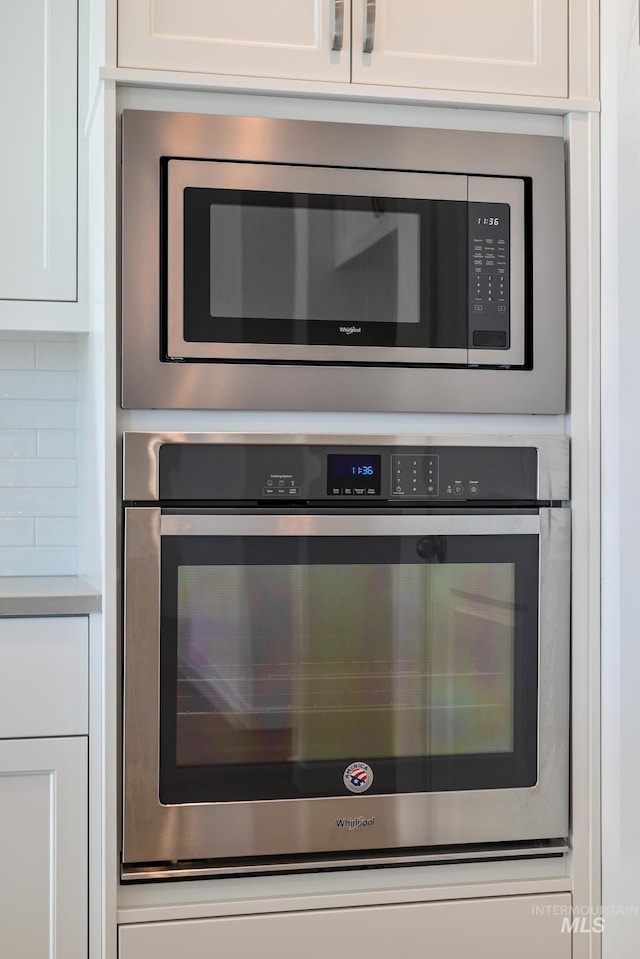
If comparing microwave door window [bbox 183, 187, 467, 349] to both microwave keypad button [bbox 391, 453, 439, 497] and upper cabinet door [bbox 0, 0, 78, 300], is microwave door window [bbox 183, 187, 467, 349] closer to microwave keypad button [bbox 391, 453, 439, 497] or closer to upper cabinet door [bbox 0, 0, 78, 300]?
microwave keypad button [bbox 391, 453, 439, 497]

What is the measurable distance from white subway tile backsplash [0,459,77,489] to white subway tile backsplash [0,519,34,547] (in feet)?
0.26

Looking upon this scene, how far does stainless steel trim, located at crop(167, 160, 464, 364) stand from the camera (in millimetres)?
1446

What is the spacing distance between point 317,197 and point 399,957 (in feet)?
3.96

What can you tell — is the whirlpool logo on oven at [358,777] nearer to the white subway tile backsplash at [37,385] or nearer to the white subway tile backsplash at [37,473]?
the white subway tile backsplash at [37,473]

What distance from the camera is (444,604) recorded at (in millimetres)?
1526

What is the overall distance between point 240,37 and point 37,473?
103 centimetres

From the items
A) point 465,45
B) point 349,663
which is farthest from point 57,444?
point 465,45

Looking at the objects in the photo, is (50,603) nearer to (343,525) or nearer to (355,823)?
(343,525)

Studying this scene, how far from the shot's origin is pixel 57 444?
6.78 feet

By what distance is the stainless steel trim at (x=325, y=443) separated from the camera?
1.43 m

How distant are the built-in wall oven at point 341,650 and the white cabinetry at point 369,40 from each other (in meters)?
0.58

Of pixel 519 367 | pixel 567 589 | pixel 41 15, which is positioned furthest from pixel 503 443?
pixel 41 15

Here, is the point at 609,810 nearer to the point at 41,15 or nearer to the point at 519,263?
the point at 519,263

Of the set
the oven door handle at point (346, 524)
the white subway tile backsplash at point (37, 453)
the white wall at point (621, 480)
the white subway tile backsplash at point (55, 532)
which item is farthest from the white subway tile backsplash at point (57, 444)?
the white wall at point (621, 480)
